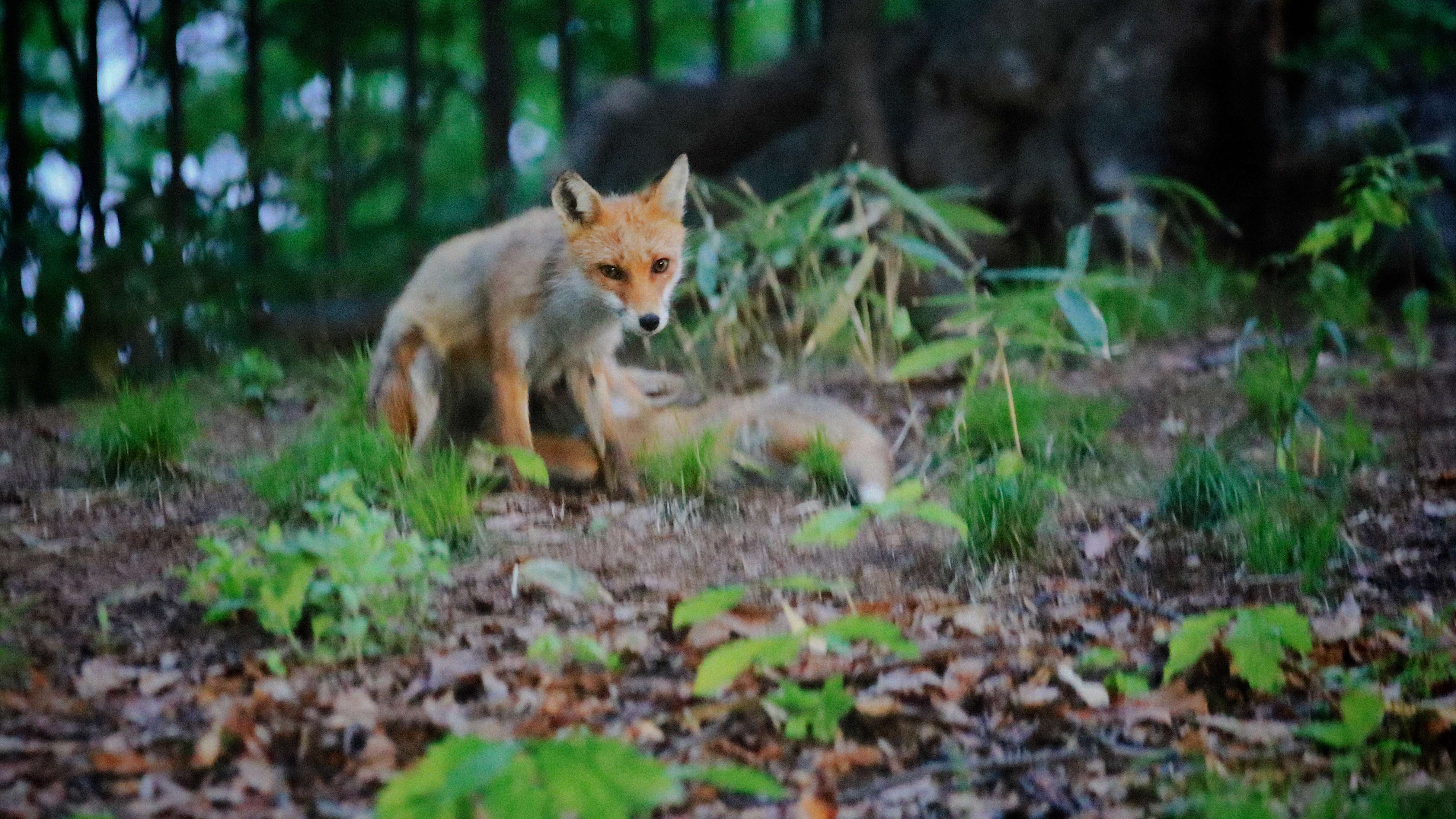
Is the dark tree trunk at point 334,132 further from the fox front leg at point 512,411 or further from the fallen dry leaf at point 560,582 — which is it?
the fallen dry leaf at point 560,582

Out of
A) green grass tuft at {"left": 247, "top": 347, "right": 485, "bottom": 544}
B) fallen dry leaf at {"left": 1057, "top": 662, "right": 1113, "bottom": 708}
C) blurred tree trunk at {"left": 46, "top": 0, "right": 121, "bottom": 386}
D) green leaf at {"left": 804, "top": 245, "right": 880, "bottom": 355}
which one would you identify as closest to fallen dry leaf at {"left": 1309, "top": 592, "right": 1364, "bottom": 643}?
fallen dry leaf at {"left": 1057, "top": 662, "right": 1113, "bottom": 708}

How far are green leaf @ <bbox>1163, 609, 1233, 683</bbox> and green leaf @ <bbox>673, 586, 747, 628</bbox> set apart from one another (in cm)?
111

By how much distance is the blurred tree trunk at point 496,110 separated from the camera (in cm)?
1326

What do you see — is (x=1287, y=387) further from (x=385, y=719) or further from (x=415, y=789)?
(x=415, y=789)

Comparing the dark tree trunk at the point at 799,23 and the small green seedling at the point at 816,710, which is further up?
the dark tree trunk at the point at 799,23

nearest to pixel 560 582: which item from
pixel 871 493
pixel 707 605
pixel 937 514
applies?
pixel 707 605

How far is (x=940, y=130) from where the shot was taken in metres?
10.2

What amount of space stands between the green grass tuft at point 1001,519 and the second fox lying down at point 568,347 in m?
0.57

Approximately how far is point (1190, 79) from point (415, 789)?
379 inches

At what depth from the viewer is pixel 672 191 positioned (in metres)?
4.87

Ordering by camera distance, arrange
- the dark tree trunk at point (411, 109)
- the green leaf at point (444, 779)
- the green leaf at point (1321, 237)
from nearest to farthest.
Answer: the green leaf at point (444, 779)
the green leaf at point (1321, 237)
the dark tree trunk at point (411, 109)

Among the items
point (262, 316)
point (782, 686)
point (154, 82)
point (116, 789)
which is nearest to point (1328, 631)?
point (782, 686)

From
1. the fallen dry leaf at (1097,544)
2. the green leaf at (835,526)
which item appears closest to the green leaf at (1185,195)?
the fallen dry leaf at (1097,544)

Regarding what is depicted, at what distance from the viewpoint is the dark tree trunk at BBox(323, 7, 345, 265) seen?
13320 mm
